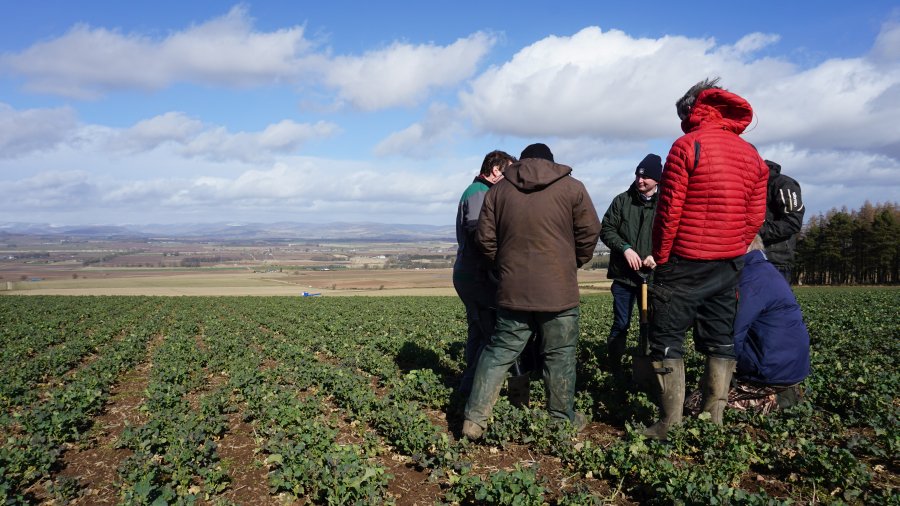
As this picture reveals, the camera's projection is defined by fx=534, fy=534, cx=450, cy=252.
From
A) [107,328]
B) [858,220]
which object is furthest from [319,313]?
[858,220]

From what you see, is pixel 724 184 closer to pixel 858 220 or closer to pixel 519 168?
pixel 519 168

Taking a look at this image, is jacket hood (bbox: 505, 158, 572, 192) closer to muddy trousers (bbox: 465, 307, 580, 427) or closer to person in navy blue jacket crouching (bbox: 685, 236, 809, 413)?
muddy trousers (bbox: 465, 307, 580, 427)

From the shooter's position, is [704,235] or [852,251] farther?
[852,251]

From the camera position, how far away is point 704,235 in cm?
413

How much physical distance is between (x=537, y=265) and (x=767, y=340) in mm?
2283

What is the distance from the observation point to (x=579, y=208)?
4578 mm

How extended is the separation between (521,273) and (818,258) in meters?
73.3

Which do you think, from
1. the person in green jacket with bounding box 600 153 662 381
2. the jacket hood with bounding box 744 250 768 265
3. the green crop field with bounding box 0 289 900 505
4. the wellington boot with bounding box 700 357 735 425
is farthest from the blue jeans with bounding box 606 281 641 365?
the wellington boot with bounding box 700 357 735 425

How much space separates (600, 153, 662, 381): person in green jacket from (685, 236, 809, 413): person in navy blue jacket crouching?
1.17 m

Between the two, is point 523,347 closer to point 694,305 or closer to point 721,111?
point 694,305

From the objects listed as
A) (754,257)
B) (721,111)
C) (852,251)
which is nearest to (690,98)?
(721,111)

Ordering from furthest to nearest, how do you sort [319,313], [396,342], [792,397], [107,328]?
[319,313] → [107,328] → [396,342] → [792,397]

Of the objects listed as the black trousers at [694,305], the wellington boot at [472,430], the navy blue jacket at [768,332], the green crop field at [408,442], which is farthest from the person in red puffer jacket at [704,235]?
the wellington boot at [472,430]

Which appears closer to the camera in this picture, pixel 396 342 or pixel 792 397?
pixel 792 397
